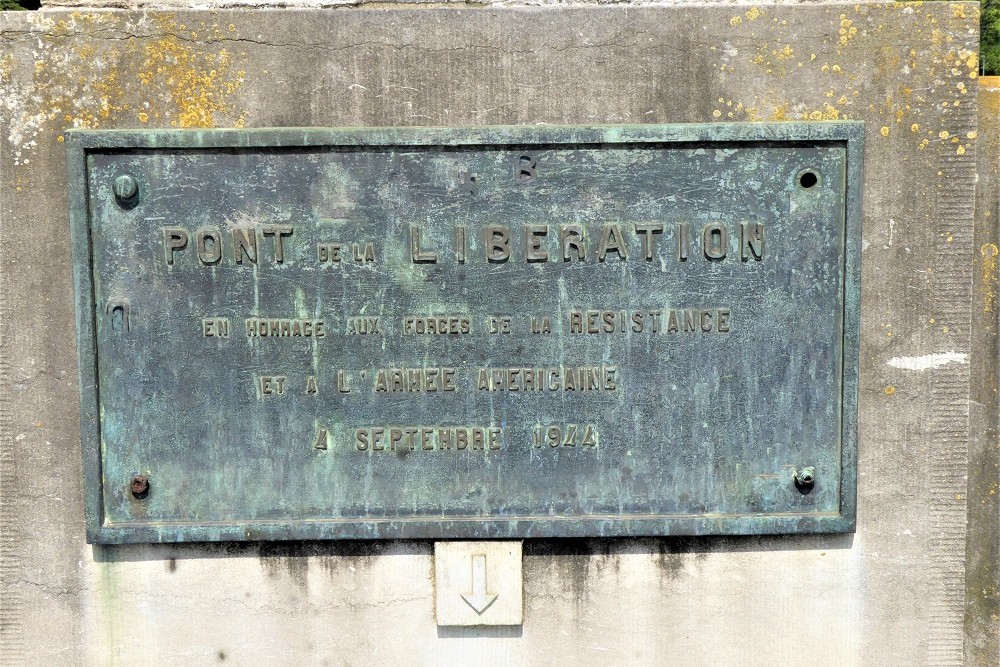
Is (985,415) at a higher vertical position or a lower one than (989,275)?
lower

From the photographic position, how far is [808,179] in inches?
124

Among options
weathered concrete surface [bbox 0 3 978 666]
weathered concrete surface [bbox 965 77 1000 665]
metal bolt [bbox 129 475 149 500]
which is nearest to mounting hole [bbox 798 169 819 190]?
weathered concrete surface [bbox 0 3 978 666]

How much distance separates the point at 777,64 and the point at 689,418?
4.19 feet

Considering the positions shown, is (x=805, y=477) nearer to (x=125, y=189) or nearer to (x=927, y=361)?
(x=927, y=361)

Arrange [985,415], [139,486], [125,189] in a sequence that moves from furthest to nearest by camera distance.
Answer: [985,415] < [139,486] < [125,189]

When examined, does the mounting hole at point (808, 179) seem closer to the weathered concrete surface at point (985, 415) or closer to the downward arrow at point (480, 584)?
the weathered concrete surface at point (985, 415)

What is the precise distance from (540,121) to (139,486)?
1914 mm

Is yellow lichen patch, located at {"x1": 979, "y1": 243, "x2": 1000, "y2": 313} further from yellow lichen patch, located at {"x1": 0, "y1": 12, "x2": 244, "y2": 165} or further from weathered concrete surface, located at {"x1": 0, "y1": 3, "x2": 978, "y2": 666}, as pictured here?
yellow lichen patch, located at {"x1": 0, "y1": 12, "x2": 244, "y2": 165}

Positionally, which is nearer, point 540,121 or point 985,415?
point 540,121

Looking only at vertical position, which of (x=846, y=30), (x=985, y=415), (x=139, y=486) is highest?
(x=846, y=30)

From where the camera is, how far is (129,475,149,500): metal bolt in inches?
126

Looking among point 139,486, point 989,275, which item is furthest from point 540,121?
point 139,486

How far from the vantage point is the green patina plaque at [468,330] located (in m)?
3.12

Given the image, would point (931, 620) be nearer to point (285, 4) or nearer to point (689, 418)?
point (689, 418)
